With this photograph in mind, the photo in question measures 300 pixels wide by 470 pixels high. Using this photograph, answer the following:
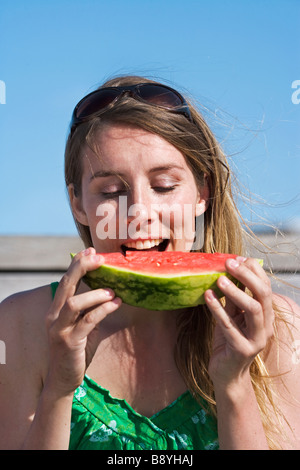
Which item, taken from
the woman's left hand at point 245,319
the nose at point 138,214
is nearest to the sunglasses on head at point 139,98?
the nose at point 138,214

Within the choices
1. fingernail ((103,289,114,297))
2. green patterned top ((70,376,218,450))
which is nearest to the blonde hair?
green patterned top ((70,376,218,450))

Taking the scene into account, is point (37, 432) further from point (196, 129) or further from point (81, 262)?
point (196, 129)

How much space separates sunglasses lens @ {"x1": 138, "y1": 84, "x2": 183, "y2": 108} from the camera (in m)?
3.37

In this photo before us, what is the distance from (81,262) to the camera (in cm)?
242

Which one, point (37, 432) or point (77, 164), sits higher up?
point (77, 164)

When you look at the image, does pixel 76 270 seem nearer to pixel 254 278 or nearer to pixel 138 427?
pixel 254 278

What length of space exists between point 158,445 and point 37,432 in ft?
2.44

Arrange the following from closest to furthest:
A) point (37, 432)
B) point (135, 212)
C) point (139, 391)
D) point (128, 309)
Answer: point (37, 432)
point (135, 212)
point (139, 391)
point (128, 309)

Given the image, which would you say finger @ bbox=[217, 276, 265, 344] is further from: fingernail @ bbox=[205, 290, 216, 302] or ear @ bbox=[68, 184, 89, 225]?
ear @ bbox=[68, 184, 89, 225]

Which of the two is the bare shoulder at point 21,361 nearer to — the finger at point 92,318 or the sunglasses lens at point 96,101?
the finger at point 92,318

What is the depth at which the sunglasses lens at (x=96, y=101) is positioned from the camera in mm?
3359

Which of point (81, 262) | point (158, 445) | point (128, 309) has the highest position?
point (81, 262)

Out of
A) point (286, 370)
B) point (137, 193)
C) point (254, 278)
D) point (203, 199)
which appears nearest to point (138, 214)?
point (137, 193)

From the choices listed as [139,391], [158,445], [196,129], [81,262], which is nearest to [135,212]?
[81,262]
